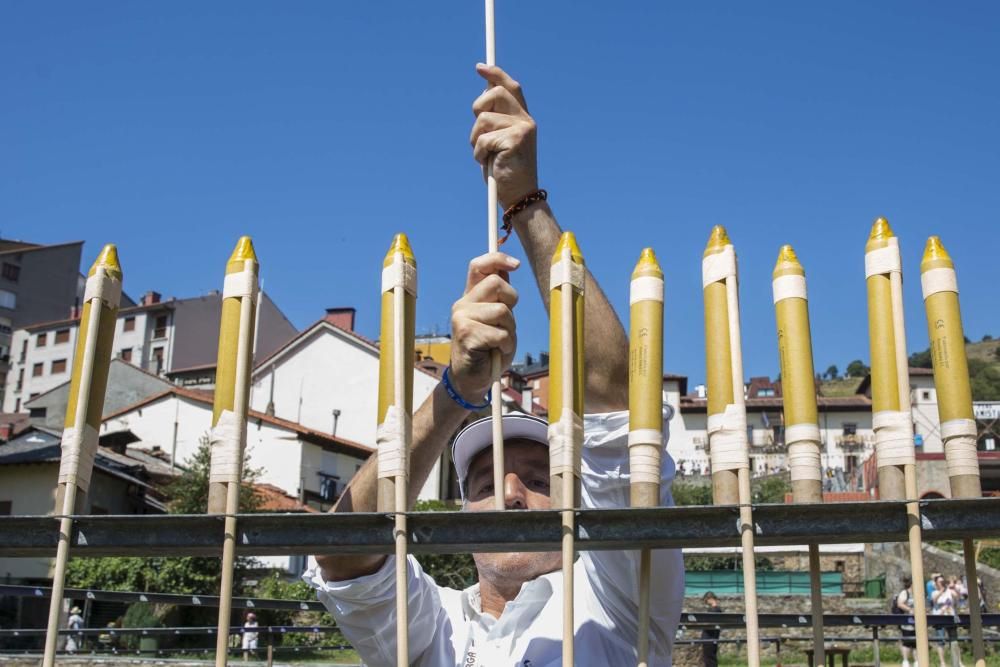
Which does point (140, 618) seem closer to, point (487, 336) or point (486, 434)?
point (486, 434)

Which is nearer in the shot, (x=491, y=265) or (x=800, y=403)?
(x=800, y=403)

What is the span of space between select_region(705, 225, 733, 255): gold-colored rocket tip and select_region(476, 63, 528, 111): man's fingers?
95 centimetres

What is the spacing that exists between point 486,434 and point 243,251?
177cm

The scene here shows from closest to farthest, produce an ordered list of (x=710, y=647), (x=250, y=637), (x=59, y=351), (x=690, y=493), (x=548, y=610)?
(x=548, y=610), (x=710, y=647), (x=250, y=637), (x=690, y=493), (x=59, y=351)

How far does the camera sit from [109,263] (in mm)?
2721

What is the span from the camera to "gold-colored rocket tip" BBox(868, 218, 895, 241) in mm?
2404

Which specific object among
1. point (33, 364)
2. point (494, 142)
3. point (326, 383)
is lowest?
point (494, 142)

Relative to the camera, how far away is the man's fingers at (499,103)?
318 cm

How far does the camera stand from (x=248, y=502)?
29625mm

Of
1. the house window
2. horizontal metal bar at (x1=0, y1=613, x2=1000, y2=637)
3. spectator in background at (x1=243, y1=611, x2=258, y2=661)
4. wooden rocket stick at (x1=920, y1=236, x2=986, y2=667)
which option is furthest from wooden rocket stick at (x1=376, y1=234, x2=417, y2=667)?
the house window

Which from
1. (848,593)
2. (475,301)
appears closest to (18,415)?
(848,593)

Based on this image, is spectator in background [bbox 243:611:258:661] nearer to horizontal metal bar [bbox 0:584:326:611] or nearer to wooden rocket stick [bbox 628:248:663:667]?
horizontal metal bar [bbox 0:584:326:611]

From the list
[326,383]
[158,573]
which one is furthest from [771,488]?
[158,573]

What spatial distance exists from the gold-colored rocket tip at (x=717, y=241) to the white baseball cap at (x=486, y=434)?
158cm
